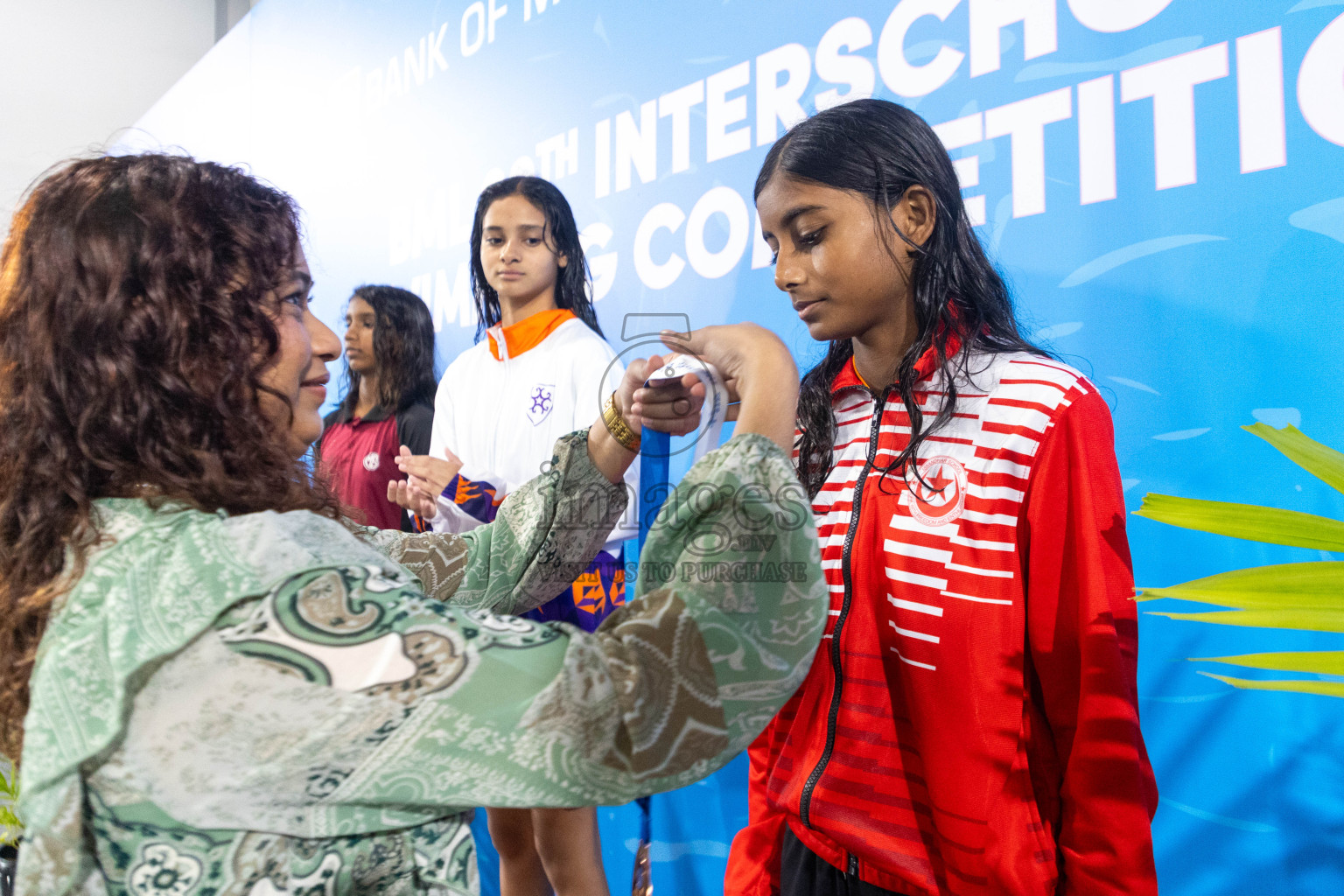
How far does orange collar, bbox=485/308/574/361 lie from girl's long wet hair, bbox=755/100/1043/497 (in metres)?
0.93

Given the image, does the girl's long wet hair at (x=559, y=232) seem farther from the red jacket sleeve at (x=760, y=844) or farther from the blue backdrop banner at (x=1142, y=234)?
the red jacket sleeve at (x=760, y=844)

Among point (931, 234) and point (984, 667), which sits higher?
point (931, 234)

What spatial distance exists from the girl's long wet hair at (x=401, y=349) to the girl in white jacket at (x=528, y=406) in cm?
45

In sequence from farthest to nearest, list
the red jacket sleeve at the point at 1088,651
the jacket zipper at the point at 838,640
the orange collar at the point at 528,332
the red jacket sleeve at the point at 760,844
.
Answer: the orange collar at the point at 528,332 < the red jacket sleeve at the point at 760,844 < the jacket zipper at the point at 838,640 < the red jacket sleeve at the point at 1088,651

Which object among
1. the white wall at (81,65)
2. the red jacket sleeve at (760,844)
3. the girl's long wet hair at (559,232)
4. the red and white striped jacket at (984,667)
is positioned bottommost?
the red jacket sleeve at (760,844)

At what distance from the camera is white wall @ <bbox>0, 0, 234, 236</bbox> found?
5.65 m

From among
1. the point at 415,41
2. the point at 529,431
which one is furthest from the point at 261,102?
the point at 529,431

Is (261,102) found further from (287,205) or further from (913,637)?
(913,637)

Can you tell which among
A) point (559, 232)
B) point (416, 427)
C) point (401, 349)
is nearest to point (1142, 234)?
point (559, 232)

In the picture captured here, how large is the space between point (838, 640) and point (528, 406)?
1.04 meters

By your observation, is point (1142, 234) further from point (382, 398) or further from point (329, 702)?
point (382, 398)

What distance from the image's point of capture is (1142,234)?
1.20 metres

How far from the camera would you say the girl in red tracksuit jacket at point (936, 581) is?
89cm

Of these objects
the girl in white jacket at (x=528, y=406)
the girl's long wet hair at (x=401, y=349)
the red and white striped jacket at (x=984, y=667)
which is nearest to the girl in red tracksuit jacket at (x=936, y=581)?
the red and white striped jacket at (x=984, y=667)
